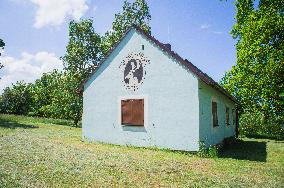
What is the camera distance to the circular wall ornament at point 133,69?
50.8 feet

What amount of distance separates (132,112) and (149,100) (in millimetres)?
1263

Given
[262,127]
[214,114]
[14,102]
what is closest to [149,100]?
[214,114]

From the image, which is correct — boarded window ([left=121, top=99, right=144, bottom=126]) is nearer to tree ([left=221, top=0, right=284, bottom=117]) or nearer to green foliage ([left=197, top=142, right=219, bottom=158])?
green foliage ([left=197, top=142, right=219, bottom=158])

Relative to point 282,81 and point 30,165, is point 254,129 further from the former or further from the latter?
point 30,165

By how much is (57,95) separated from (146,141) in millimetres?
25873

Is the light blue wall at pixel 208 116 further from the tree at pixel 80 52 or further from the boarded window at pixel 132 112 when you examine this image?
the tree at pixel 80 52

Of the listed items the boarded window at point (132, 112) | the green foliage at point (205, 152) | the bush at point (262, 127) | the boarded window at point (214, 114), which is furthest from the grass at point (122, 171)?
the bush at point (262, 127)

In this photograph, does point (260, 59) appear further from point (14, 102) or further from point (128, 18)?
point (14, 102)

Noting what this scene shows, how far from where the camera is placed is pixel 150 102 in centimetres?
1509

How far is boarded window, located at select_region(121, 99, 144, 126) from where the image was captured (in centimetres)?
1540

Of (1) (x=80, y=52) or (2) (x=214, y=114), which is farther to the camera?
(1) (x=80, y=52)

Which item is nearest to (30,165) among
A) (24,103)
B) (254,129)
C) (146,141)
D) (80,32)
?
(146,141)

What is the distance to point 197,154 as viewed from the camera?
13.4 meters

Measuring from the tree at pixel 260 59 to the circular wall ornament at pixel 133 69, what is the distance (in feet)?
38.7
